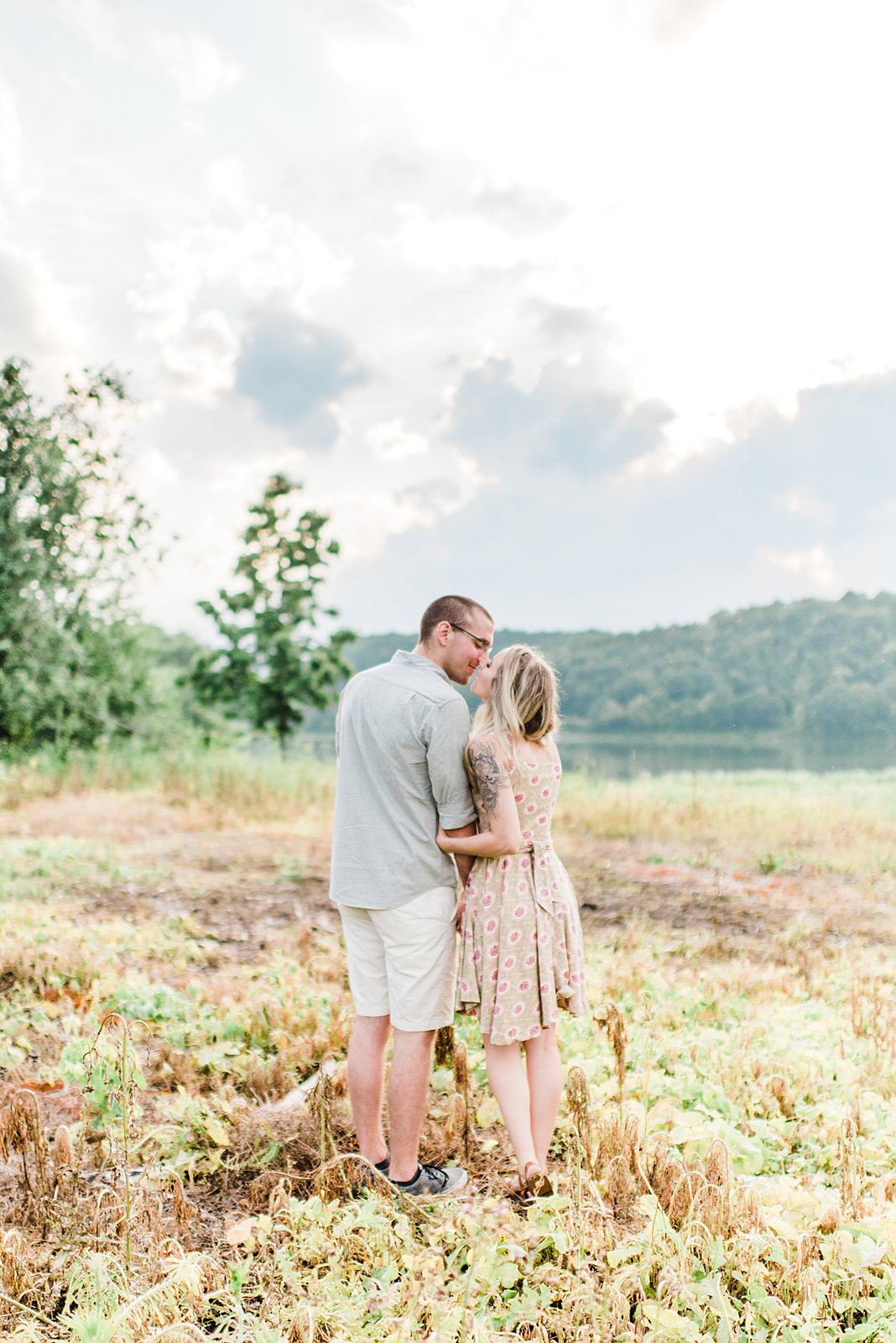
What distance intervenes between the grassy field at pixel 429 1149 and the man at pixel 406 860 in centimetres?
25

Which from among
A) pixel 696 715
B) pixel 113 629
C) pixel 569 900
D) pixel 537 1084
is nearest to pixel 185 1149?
Result: pixel 537 1084

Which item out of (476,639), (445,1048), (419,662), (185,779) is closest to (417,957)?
(419,662)

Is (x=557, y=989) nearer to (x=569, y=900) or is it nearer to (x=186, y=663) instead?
(x=569, y=900)

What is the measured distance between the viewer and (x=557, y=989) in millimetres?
3607

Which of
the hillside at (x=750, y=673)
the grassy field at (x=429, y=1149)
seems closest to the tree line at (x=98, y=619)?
the grassy field at (x=429, y=1149)

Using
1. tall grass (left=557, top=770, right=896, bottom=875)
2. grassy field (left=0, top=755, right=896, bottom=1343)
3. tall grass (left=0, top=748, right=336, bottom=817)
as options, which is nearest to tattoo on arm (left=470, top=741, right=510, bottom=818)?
grassy field (left=0, top=755, right=896, bottom=1343)

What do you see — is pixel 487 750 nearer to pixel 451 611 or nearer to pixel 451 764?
pixel 451 764

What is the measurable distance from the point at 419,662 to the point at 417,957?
1.12 m

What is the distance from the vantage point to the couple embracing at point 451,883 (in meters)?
3.46

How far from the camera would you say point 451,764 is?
3.42m

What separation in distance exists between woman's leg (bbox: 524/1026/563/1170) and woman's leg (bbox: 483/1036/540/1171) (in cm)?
4

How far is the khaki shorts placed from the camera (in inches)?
137

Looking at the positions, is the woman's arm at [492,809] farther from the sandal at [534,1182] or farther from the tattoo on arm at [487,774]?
the sandal at [534,1182]

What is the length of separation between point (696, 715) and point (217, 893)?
77482mm
